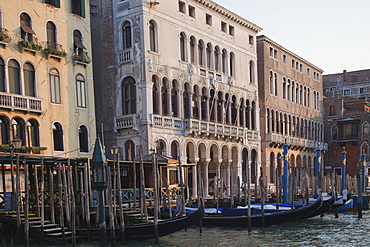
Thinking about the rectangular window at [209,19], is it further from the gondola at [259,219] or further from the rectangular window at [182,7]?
the gondola at [259,219]

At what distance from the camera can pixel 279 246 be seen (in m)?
11.0

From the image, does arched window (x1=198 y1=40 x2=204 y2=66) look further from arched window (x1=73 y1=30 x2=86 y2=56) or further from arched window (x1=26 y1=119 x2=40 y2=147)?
arched window (x1=26 y1=119 x2=40 y2=147)

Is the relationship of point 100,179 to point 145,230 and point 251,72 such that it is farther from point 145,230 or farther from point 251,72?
point 251,72

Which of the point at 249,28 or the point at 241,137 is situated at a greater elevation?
the point at 249,28

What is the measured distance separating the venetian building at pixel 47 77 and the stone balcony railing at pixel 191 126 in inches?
63.9

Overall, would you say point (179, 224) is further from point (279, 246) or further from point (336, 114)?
point (336, 114)

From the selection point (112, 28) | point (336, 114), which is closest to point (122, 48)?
point (112, 28)

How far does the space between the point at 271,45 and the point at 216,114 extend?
281 inches

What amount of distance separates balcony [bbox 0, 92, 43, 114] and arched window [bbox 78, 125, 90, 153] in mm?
1855

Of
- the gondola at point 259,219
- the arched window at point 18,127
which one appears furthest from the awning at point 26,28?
the gondola at point 259,219

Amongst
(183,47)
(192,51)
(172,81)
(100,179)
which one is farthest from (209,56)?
(100,179)

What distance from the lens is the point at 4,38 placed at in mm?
12938

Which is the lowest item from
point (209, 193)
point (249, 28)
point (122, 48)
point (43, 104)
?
point (209, 193)

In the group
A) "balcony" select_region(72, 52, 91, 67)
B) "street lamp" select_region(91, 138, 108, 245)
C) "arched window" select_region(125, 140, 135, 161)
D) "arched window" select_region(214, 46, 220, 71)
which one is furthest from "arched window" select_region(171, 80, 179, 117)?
"street lamp" select_region(91, 138, 108, 245)
